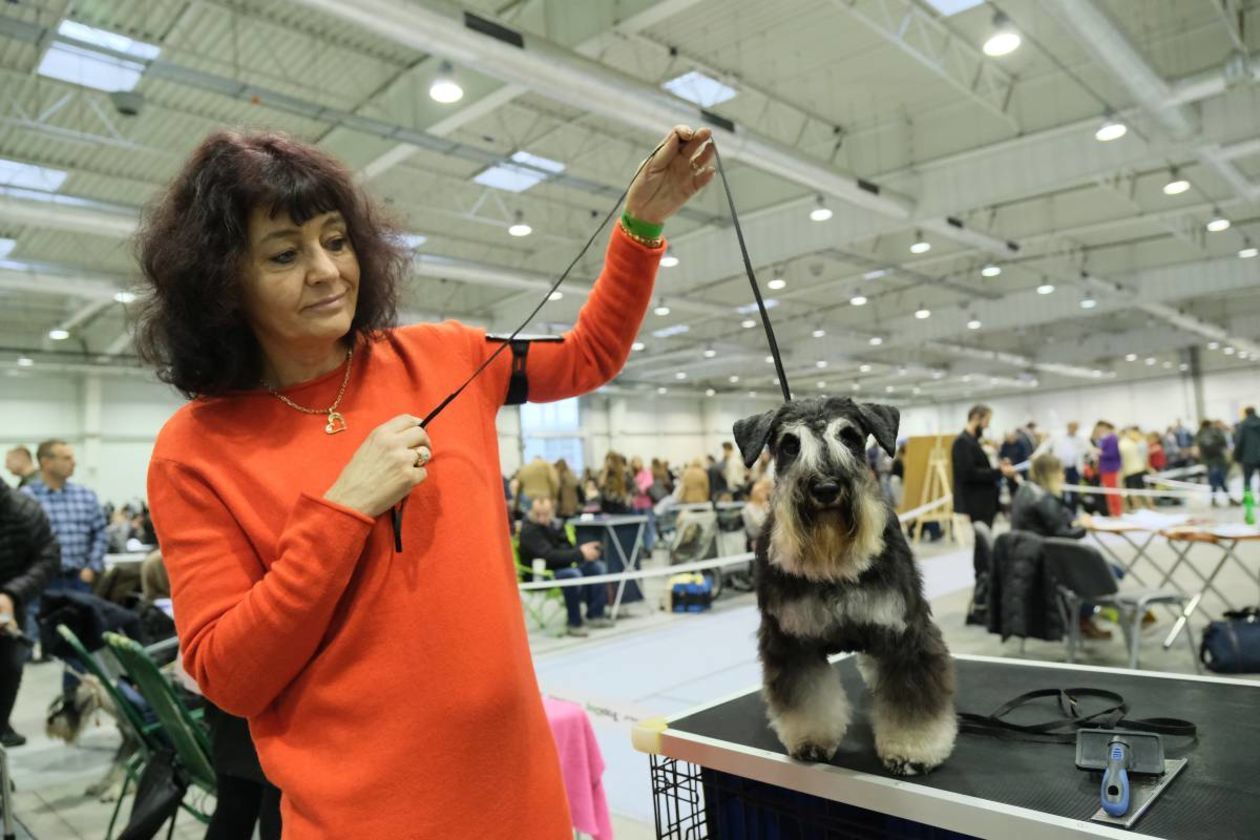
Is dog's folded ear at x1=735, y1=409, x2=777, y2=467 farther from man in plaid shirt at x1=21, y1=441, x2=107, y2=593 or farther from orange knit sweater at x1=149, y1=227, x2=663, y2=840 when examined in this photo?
man in plaid shirt at x1=21, y1=441, x2=107, y2=593

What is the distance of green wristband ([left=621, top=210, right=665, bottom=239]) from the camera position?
4.38 feet

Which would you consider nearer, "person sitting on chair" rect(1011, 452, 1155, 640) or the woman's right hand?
the woman's right hand

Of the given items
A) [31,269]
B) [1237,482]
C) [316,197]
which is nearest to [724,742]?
[316,197]

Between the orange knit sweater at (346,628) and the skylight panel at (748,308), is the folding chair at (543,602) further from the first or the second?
the skylight panel at (748,308)

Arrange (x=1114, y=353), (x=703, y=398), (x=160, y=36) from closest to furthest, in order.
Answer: (x=160, y=36), (x=1114, y=353), (x=703, y=398)

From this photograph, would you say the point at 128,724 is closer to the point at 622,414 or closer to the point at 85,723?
the point at 85,723

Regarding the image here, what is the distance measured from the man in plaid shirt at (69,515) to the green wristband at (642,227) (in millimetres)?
5495

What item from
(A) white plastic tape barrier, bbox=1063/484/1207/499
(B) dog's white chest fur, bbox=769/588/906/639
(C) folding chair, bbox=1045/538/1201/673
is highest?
(B) dog's white chest fur, bbox=769/588/906/639

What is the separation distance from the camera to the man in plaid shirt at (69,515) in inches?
212

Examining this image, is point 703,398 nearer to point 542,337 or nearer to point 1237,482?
point 1237,482

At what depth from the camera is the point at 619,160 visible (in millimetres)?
10633

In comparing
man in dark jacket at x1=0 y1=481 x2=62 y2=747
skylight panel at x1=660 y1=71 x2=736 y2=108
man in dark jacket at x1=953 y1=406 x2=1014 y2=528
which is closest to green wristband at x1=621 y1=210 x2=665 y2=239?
man in dark jacket at x1=0 y1=481 x2=62 y2=747

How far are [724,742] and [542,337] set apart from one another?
82cm

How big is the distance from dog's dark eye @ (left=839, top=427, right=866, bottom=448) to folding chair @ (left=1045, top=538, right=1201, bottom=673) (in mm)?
4195
